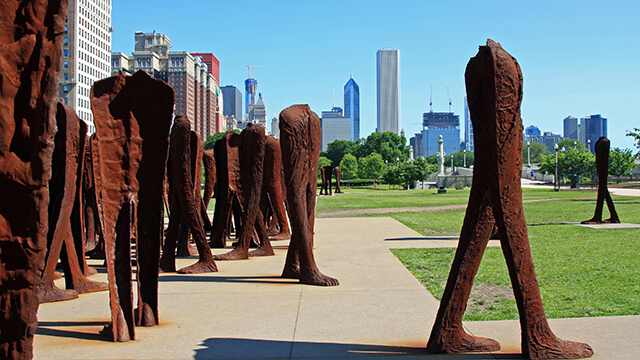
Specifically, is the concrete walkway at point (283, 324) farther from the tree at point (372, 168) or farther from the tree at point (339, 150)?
the tree at point (339, 150)

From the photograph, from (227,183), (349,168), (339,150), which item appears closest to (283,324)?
(227,183)

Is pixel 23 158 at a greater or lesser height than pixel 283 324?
greater

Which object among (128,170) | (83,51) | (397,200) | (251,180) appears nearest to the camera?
(128,170)

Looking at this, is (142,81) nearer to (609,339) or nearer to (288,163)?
(288,163)

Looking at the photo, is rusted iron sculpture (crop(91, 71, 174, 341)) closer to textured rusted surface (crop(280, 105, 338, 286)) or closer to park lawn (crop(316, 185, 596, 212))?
textured rusted surface (crop(280, 105, 338, 286))

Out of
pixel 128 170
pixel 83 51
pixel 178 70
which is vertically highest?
pixel 178 70

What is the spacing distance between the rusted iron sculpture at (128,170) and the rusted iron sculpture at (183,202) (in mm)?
2604

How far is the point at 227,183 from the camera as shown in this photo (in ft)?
34.9

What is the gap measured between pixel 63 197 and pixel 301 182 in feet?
9.74

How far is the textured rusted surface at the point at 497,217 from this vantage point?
3.88 metres

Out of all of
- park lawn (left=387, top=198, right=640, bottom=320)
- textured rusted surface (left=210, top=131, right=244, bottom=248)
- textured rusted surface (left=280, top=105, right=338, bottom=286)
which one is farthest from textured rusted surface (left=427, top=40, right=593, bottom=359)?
textured rusted surface (left=210, top=131, right=244, bottom=248)

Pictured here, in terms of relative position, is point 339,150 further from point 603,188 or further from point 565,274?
point 565,274

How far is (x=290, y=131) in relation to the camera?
277 inches

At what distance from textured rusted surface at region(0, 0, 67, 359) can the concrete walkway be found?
205 centimetres
